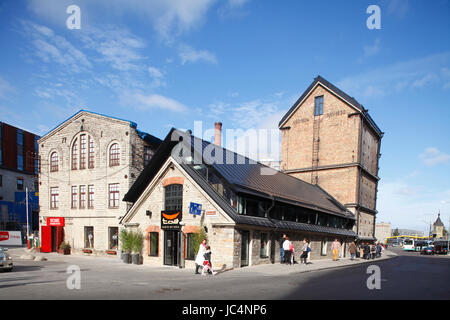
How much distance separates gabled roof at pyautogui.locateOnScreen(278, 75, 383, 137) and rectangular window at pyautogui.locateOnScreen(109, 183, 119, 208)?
73.3 feet

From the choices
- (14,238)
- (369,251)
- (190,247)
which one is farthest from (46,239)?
(369,251)

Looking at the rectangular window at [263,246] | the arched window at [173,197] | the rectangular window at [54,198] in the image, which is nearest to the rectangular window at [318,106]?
the rectangular window at [263,246]

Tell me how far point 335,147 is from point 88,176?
2625 cm

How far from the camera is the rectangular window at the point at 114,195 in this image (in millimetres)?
26219

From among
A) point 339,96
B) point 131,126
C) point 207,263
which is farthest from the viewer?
point 339,96

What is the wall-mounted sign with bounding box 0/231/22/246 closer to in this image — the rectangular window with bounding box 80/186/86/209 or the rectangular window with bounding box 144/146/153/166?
the rectangular window with bounding box 80/186/86/209

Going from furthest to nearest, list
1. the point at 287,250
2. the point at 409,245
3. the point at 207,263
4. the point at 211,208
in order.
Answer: the point at 409,245, the point at 287,250, the point at 211,208, the point at 207,263

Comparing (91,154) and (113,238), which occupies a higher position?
(91,154)

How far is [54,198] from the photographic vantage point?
30109 millimetres

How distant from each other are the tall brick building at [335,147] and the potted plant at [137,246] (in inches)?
881

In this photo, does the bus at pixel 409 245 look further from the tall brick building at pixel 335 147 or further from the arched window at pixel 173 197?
the arched window at pixel 173 197

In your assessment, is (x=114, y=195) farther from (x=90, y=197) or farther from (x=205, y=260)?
(x=205, y=260)
